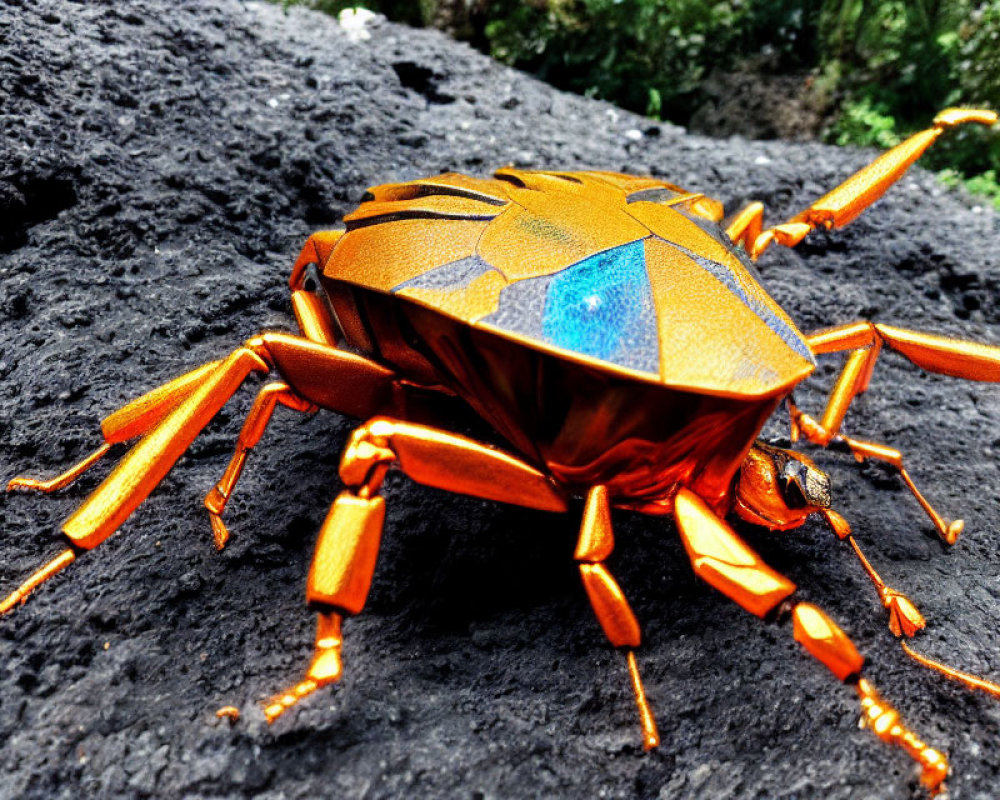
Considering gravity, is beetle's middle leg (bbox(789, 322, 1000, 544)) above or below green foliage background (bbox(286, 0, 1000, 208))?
below

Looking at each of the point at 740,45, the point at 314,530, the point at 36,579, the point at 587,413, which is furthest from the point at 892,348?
the point at 740,45

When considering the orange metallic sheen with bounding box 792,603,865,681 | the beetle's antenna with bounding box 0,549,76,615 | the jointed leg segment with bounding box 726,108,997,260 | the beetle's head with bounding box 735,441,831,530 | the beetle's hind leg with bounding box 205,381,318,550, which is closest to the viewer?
the orange metallic sheen with bounding box 792,603,865,681

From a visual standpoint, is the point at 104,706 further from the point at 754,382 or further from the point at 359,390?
the point at 754,382

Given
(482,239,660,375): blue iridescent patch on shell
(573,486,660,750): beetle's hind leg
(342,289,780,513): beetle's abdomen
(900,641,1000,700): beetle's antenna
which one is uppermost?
(482,239,660,375): blue iridescent patch on shell

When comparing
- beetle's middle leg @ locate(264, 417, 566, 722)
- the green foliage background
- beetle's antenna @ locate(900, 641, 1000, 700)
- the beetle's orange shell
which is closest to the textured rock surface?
beetle's antenna @ locate(900, 641, 1000, 700)

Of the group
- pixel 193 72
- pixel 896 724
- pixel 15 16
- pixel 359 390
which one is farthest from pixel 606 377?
pixel 15 16

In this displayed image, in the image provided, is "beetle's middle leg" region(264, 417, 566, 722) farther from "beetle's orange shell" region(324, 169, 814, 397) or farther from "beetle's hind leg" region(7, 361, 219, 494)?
"beetle's hind leg" region(7, 361, 219, 494)
